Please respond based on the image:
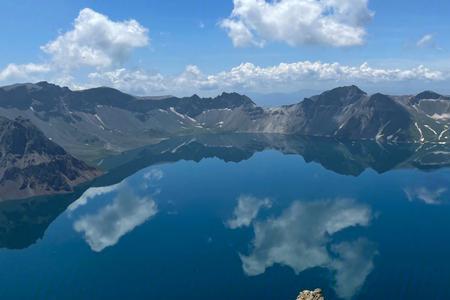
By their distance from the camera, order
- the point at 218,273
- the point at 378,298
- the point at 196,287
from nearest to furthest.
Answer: the point at 378,298
the point at 196,287
the point at 218,273

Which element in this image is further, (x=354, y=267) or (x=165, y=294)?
(x=354, y=267)

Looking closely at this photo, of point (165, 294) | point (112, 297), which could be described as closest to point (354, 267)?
point (165, 294)

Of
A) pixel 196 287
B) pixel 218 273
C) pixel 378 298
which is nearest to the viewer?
pixel 378 298

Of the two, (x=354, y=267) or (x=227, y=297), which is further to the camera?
(x=354, y=267)

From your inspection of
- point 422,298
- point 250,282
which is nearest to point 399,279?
point 422,298

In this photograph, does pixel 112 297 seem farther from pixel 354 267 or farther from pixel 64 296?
pixel 354 267

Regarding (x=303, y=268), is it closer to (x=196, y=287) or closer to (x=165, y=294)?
(x=196, y=287)

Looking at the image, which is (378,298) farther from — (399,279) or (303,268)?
(303,268)

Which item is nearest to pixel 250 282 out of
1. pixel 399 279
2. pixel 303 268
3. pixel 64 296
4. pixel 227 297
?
pixel 227 297
